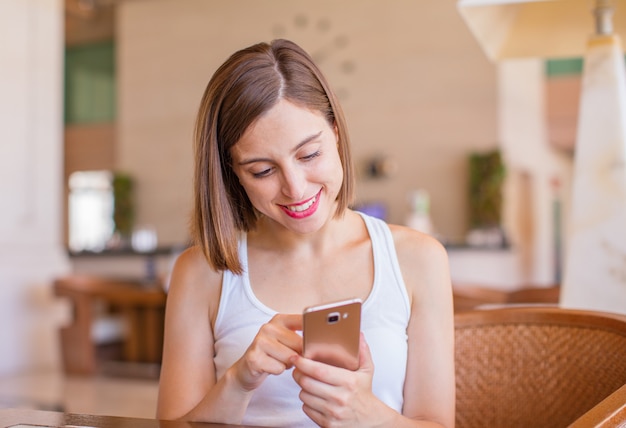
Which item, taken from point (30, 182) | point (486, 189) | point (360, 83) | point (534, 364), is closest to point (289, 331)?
point (534, 364)

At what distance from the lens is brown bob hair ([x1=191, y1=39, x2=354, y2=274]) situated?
1.23 m

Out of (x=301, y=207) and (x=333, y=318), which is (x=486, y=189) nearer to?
(x=301, y=207)

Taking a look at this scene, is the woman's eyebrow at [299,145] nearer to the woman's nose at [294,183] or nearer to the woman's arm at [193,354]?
the woman's nose at [294,183]

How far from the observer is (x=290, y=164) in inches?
47.3

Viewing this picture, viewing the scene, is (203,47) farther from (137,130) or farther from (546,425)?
(546,425)

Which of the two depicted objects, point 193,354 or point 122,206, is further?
point 122,206

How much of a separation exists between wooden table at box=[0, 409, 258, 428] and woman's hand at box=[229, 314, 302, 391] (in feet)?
0.33

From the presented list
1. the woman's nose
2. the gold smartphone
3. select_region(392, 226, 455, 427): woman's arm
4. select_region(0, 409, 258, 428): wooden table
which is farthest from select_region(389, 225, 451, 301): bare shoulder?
select_region(0, 409, 258, 428): wooden table

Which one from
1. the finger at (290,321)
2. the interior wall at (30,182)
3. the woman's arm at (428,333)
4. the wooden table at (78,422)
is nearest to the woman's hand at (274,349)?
the finger at (290,321)

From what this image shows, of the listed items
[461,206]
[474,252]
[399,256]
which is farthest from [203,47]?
[399,256]

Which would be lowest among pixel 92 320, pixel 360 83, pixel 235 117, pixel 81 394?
pixel 81 394

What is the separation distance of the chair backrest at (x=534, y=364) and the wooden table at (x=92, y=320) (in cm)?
431

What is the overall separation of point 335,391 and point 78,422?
0.33 meters

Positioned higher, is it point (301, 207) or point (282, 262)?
point (301, 207)
